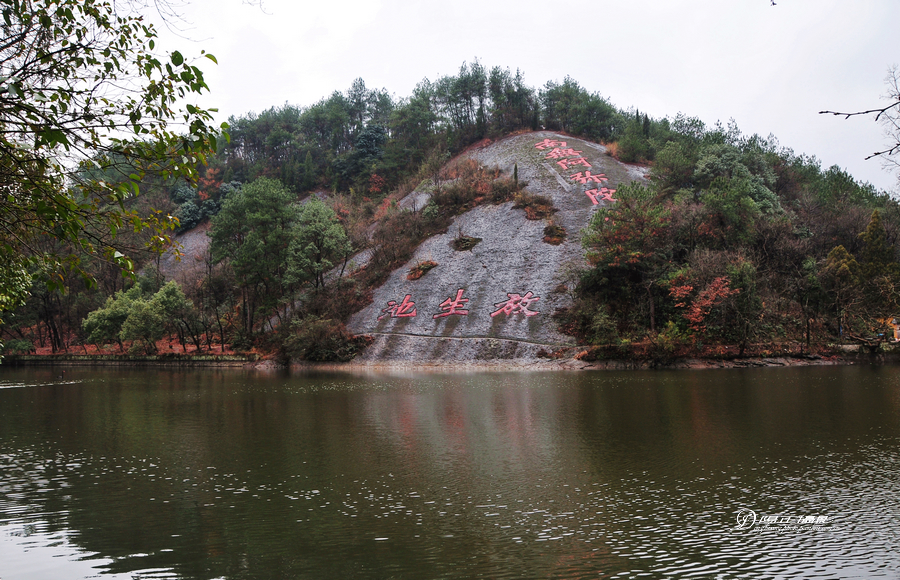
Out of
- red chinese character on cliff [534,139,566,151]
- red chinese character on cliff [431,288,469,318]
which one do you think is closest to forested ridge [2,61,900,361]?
red chinese character on cliff [534,139,566,151]

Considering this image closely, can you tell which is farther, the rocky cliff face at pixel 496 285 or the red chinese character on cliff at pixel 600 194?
the red chinese character on cliff at pixel 600 194

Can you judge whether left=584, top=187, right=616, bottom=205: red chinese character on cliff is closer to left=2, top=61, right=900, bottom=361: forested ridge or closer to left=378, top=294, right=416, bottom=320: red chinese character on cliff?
left=2, top=61, right=900, bottom=361: forested ridge

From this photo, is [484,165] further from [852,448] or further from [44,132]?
[44,132]

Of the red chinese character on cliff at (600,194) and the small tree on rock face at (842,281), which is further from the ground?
the red chinese character on cliff at (600,194)

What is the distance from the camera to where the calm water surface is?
7.24 meters

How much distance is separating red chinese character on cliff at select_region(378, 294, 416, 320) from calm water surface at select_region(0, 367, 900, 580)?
80.3ft

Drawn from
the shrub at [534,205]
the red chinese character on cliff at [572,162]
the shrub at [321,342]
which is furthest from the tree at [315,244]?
the red chinese character on cliff at [572,162]

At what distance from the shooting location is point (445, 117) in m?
76.2

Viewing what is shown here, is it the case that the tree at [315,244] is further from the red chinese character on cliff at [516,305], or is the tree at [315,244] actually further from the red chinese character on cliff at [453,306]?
the red chinese character on cliff at [516,305]

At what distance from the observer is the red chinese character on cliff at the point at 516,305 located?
42.3 meters

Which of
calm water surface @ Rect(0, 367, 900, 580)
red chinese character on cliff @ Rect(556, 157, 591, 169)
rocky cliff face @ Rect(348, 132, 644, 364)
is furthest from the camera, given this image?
red chinese character on cliff @ Rect(556, 157, 591, 169)

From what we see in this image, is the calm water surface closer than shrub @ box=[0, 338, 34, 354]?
Yes

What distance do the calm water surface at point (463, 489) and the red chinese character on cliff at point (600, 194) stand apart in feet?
108

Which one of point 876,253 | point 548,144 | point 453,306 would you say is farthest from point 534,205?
point 876,253
